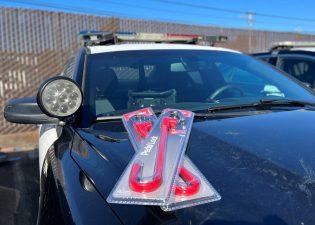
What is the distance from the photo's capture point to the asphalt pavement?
157 inches

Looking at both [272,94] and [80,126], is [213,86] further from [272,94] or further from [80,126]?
[80,126]

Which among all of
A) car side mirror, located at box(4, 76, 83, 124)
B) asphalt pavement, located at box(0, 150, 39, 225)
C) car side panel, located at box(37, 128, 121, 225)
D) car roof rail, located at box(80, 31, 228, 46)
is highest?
car roof rail, located at box(80, 31, 228, 46)

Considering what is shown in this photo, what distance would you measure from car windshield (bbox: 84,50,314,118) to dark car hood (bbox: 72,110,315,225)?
13.8 inches

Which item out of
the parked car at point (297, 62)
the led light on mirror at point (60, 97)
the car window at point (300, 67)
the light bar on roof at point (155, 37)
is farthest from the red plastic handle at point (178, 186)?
the car window at point (300, 67)

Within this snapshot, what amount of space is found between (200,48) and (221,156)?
175 cm

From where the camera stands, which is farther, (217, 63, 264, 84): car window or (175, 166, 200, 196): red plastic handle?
(217, 63, 264, 84): car window

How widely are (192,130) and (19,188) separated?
3617 millimetres

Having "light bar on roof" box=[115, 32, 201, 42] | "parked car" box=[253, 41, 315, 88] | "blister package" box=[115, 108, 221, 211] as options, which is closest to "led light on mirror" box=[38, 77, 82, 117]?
"blister package" box=[115, 108, 221, 211]

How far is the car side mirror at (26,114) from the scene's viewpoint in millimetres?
2262

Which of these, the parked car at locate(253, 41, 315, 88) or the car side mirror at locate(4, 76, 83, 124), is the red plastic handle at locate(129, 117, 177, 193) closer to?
the car side mirror at locate(4, 76, 83, 124)

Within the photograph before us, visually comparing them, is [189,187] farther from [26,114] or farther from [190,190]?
[26,114]

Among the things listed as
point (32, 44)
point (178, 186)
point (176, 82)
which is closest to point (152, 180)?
point (178, 186)

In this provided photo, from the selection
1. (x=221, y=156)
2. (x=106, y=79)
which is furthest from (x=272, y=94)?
(x=221, y=156)

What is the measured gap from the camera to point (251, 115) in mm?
2123
